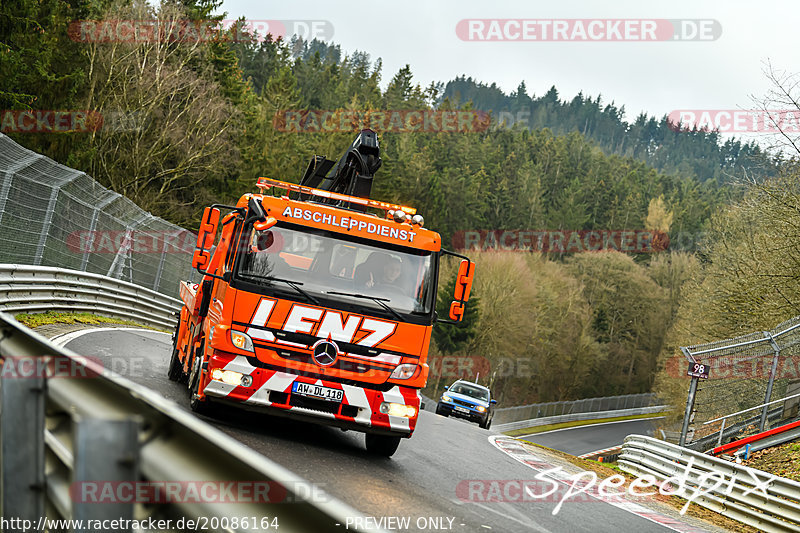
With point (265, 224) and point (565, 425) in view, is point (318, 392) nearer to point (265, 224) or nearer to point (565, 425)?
point (265, 224)

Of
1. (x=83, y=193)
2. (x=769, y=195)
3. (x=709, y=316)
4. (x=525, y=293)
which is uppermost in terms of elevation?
(x=769, y=195)

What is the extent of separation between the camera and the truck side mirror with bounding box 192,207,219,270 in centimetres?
980

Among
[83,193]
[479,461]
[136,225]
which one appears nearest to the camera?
[479,461]

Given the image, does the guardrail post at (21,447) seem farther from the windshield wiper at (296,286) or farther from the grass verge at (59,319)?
the grass verge at (59,319)

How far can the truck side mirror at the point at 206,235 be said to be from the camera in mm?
9805

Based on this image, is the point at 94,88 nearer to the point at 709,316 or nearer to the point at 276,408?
the point at 709,316

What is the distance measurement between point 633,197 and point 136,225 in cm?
11039

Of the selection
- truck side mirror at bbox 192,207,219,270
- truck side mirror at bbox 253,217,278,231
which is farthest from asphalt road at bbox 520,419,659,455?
truck side mirror at bbox 253,217,278,231

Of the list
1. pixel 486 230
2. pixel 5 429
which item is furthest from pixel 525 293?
pixel 5 429

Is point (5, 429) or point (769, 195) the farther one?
point (769, 195)

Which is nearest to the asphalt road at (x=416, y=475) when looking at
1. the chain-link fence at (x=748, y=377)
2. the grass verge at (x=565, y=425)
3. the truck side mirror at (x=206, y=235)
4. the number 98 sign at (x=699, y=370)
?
the truck side mirror at (x=206, y=235)

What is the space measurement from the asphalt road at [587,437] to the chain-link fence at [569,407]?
1797 mm

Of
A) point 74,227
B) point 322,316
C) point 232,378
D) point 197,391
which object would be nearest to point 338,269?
point 322,316

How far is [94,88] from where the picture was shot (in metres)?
37.8
